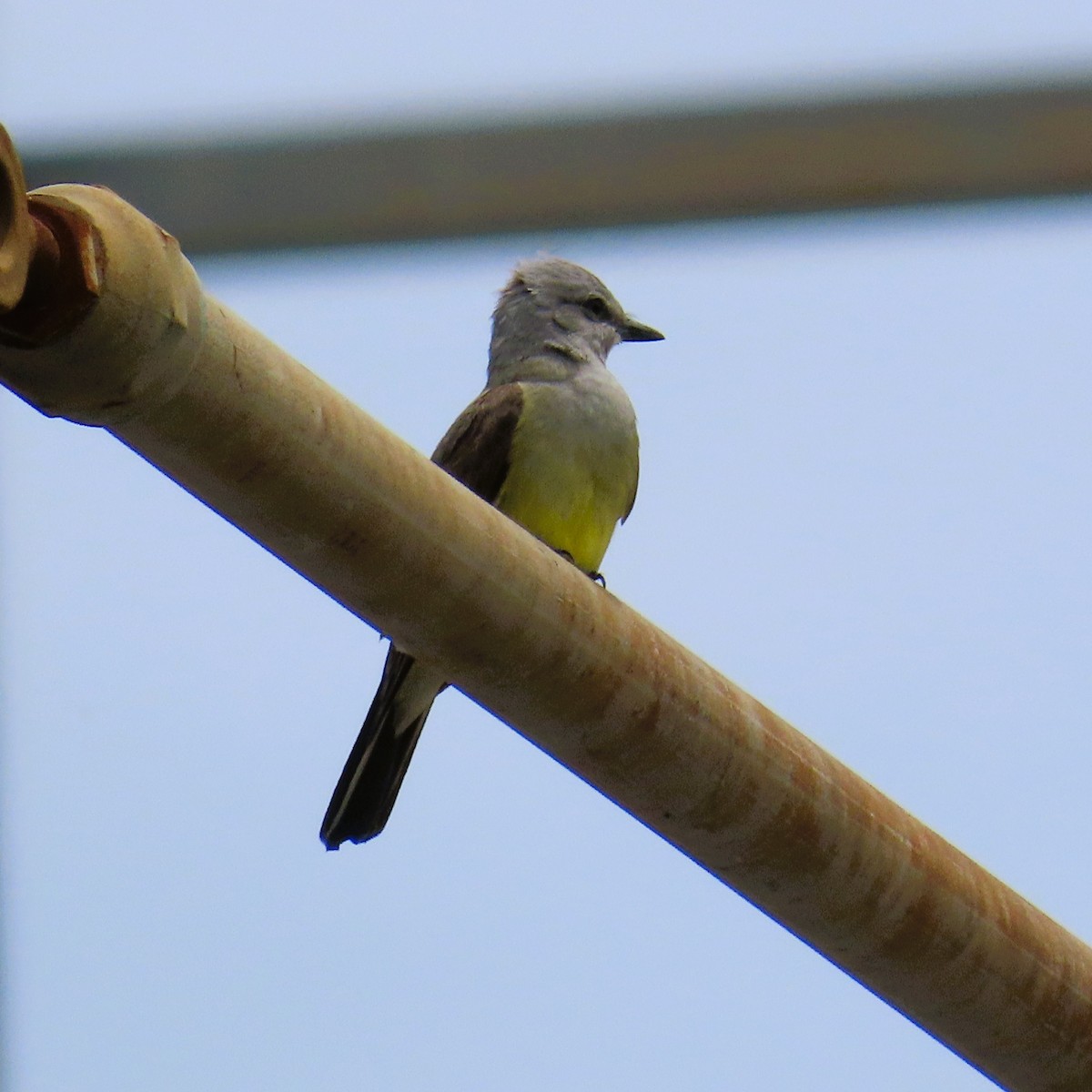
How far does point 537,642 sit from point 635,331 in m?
3.40

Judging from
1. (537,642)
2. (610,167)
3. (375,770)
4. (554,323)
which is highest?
(554,323)

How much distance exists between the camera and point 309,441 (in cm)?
184

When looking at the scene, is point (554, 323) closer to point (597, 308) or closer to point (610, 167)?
point (597, 308)

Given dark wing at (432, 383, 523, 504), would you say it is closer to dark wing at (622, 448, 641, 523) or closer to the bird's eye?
dark wing at (622, 448, 641, 523)

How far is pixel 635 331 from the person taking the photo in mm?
5438

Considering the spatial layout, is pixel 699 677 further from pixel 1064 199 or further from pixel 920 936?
pixel 1064 199

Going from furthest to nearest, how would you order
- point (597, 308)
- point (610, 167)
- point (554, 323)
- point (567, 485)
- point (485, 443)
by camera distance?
1. point (597, 308)
2. point (554, 323)
3. point (485, 443)
4. point (567, 485)
5. point (610, 167)

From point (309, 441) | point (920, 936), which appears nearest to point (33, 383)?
point (309, 441)

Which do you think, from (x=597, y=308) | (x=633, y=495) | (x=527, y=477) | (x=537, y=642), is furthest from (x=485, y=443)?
(x=537, y=642)

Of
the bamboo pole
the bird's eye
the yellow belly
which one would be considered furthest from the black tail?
the bamboo pole

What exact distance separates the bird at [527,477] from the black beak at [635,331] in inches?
16.1

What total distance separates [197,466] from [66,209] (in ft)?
0.89

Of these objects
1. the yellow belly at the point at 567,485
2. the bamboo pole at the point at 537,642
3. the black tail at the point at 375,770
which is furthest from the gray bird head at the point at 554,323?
the bamboo pole at the point at 537,642

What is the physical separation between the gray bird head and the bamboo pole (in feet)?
8.84
